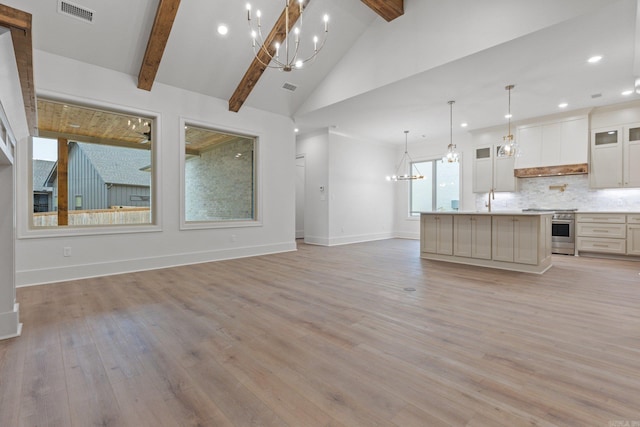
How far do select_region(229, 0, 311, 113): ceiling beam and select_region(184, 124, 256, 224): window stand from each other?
0.74 metres

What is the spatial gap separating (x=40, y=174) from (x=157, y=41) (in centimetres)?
246

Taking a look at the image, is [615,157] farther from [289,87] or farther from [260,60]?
[260,60]

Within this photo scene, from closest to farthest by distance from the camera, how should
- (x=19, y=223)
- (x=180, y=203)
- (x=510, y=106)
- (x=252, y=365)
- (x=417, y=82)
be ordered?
1. (x=252, y=365)
2. (x=19, y=223)
3. (x=417, y=82)
4. (x=180, y=203)
5. (x=510, y=106)

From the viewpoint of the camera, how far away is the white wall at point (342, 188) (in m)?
7.72

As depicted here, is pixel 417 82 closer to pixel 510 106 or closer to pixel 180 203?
pixel 510 106

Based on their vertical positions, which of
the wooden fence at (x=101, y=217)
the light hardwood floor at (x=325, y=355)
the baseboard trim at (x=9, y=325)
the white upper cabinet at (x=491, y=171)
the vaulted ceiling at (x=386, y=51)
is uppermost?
the vaulted ceiling at (x=386, y=51)

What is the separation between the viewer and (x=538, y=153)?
678 centimetres

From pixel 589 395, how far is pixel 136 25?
5.91m

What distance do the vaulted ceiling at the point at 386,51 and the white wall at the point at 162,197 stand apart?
0.24 metres

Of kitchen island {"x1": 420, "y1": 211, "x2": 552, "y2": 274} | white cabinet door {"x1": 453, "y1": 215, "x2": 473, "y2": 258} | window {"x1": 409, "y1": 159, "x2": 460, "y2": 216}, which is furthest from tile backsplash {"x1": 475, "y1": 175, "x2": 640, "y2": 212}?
white cabinet door {"x1": 453, "y1": 215, "x2": 473, "y2": 258}

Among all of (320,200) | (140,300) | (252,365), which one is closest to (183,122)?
(140,300)

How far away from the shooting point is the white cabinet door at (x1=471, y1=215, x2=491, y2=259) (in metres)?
4.89

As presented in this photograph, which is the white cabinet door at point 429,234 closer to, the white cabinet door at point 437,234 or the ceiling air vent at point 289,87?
the white cabinet door at point 437,234

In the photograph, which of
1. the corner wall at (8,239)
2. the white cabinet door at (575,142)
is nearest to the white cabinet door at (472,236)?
the white cabinet door at (575,142)
